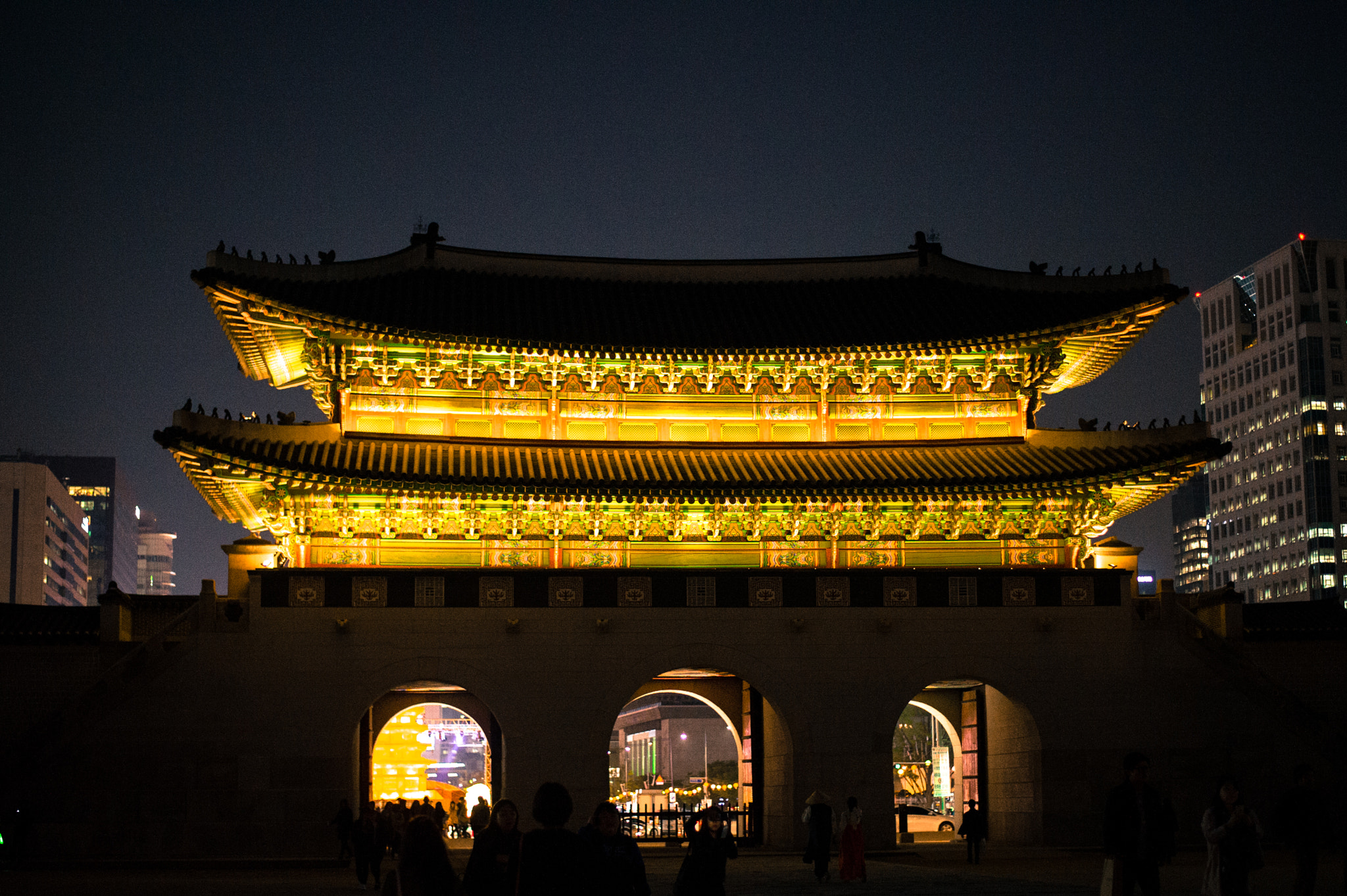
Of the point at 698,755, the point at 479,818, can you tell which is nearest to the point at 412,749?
the point at 479,818

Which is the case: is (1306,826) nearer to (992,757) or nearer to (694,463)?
(694,463)

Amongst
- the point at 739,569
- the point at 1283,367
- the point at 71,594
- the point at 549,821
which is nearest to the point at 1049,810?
the point at 739,569

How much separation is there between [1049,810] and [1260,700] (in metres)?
4.97

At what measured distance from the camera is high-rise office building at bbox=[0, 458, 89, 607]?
12925 cm

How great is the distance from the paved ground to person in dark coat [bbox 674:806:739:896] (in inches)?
307

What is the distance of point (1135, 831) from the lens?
14523 millimetres

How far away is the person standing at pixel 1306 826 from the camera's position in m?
15.2

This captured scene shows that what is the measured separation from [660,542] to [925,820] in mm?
28268

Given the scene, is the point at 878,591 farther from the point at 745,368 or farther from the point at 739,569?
the point at 745,368

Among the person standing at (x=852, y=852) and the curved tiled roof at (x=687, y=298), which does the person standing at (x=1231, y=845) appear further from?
the curved tiled roof at (x=687, y=298)

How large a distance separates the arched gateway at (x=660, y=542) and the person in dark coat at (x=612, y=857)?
1912 centimetres

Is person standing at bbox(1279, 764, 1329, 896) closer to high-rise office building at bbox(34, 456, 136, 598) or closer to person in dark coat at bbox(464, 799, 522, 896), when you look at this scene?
person in dark coat at bbox(464, 799, 522, 896)

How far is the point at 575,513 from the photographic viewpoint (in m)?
31.0

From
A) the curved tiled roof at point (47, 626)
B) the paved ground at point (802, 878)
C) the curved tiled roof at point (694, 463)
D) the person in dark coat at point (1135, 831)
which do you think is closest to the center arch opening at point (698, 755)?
the paved ground at point (802, 878)
